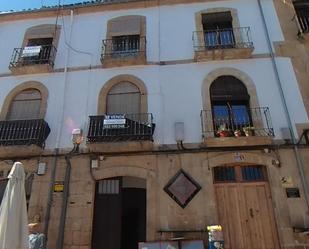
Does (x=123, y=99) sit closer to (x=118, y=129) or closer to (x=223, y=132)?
(x=118, y=129)

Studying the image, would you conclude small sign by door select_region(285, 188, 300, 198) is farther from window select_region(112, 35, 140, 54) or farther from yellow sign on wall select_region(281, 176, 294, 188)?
window select_region(112, 35, 140, 54)

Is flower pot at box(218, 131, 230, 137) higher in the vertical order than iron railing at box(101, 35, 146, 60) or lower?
lower

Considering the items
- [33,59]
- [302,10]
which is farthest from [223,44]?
[33,59]

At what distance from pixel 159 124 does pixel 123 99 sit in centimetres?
165

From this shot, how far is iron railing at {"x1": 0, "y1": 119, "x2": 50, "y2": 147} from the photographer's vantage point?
32.3 feet

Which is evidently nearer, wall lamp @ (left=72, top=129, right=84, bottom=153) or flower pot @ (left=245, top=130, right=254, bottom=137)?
flower pot @ (left=245, top=130, right=254, bottom=137)

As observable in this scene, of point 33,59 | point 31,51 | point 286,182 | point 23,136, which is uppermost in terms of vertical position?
point 31,51

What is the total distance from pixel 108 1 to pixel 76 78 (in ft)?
12.2

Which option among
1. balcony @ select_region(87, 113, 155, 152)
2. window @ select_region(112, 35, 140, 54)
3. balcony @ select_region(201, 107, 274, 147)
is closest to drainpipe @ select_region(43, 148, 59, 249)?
balcony @ select_region(87, 113, 155, 152)

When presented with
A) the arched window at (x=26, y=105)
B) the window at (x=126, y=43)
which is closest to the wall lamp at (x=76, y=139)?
the arched window at (x=26, y=105)

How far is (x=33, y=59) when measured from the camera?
38.6 ft

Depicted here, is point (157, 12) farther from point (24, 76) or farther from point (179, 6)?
point (24, 76)

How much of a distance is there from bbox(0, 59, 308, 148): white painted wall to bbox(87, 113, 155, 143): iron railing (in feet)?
1.59

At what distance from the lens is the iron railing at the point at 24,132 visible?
9.86m
